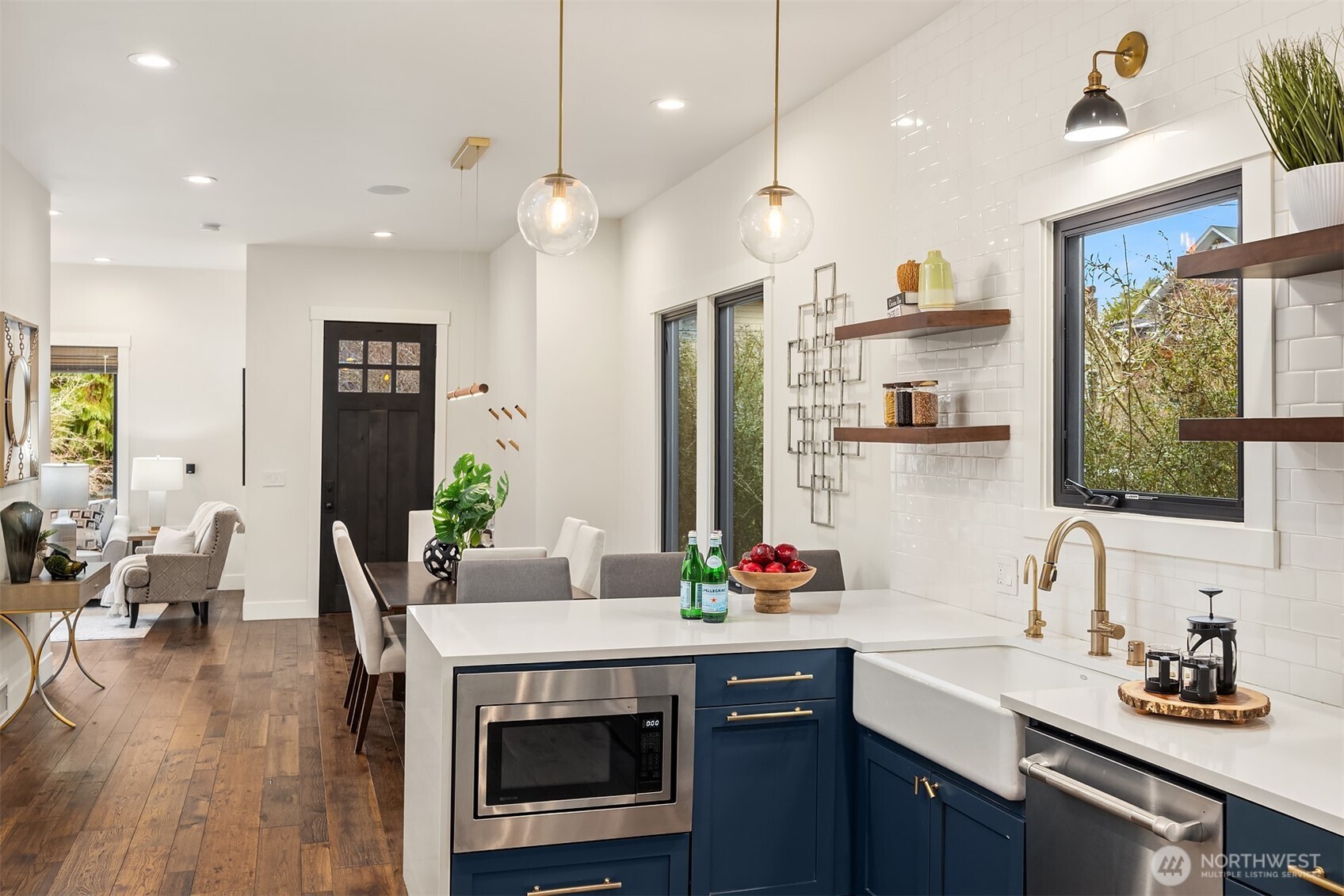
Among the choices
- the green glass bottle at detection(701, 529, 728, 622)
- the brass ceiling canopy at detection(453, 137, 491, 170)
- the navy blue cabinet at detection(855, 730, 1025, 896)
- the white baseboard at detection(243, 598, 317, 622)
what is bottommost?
the white baseboard at detection(243, 598, 317, 622)

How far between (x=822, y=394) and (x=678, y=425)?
1872 millimetres

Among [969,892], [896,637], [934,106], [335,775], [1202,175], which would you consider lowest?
[335,775]

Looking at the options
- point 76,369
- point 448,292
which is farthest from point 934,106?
point 76,369

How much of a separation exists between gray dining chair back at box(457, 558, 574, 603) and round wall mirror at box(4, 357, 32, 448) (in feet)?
9.60

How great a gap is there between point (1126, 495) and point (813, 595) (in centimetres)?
112

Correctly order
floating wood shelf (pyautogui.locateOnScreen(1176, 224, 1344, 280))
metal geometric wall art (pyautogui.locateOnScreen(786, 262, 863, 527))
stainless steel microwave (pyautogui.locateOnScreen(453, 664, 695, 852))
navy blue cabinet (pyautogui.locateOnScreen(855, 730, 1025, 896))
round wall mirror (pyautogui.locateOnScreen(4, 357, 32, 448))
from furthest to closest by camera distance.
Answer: round wall mirror (pyautogui.locateOnScreen(4, 357, 32, 448)) < metal geometric wall art (pyautogui.locateOnScreen(786, 262, 863, 527)) < stainless steel microwave (pyautogui.locateOnScreen(453, 664, 695, 852)) < navy blue cabinet (pyautogui.locateOnScreen(855, 730, 1025, 896)) < floating wood shelf (pyautogui.locateOnScreen(1176, 224, 1344, 280))

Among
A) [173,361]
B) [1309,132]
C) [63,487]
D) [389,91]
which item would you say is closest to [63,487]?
[63,487]

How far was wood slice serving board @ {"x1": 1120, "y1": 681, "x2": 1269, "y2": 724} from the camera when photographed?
1.97 m

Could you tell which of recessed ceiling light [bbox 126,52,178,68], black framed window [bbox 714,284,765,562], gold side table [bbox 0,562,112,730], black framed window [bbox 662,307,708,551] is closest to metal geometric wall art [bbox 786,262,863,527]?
black framed window [bbox 714,284,765,562]

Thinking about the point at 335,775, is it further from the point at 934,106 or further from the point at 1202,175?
the point at 1202,175

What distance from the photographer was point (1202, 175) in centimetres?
244

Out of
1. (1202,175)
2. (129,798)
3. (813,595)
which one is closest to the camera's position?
(1202,175)

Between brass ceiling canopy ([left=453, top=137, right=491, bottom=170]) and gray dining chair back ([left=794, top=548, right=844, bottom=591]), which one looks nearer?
gray dining chair back ([left=794, top=548, right=844, bottom=591])

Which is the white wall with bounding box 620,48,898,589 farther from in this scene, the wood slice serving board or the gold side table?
the gold side table
